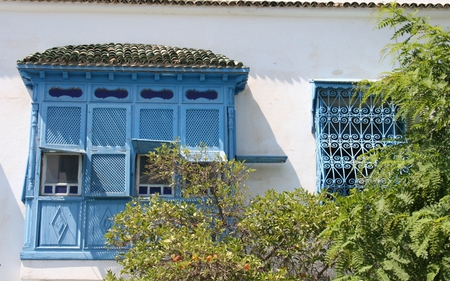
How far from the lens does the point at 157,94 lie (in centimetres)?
1151

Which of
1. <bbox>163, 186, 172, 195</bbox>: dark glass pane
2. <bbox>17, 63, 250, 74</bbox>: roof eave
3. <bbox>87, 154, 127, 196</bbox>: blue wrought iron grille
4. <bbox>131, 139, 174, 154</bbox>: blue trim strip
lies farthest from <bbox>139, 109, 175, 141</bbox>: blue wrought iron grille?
<bbox>163, 186, 172, 195</bbox>: dark glass pane

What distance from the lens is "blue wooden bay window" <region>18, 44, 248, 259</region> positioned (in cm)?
1086

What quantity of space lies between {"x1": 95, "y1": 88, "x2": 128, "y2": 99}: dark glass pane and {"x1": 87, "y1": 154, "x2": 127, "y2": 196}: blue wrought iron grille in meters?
0.95

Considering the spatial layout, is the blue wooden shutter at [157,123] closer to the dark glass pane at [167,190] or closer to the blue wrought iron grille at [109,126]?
the blue wrought iron grille at [109,126]

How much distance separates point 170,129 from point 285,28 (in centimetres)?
277

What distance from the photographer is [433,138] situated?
927 centimetres

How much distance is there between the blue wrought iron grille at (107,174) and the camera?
11.0 metres

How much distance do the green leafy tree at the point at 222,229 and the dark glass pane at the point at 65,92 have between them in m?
2.12

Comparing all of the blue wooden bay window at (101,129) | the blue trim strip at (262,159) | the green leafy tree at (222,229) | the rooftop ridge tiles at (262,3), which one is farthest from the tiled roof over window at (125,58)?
the green leafy tree at (222,229)

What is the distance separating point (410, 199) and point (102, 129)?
480 centimetres

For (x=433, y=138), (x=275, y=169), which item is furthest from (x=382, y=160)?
(x=275, y=169)

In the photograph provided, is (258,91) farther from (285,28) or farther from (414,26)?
(414,26)

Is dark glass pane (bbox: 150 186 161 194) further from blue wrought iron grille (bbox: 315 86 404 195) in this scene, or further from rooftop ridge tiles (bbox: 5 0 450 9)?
rooftop ridge tiles (bbox: 5 0 450 9)

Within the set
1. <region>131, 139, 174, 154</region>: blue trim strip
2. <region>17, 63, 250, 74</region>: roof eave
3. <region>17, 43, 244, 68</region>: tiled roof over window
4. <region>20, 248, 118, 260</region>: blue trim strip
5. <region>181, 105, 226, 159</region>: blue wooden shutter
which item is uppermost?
<region>17, 43, 244, 68</region>: tiled roof over window
